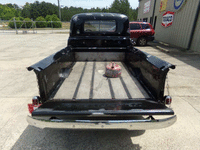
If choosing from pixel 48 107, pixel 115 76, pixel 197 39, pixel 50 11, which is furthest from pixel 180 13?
pixel 50 11

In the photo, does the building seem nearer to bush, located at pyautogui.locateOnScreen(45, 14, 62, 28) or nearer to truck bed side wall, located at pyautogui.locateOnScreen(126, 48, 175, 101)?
truck bed side wall, located at pyautogui.locateOnScreen(126, 48, 175, 101)

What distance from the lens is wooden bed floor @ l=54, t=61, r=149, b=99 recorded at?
2.20 m

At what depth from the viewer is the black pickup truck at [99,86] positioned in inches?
61.9

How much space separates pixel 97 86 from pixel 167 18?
12.3 metres

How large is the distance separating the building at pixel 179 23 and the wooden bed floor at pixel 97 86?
8.11m

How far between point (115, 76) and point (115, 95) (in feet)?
2.71

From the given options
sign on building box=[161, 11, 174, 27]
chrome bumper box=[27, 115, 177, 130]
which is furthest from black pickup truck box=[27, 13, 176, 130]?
sign on building box=[161, 11, 174, 27]

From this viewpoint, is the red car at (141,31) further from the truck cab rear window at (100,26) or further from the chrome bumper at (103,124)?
the chrome bumper at (103,124)

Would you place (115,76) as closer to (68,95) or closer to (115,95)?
(115,95)

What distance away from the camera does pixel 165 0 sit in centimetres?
1209

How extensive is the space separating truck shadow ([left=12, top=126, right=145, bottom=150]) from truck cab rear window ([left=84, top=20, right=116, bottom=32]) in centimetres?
306

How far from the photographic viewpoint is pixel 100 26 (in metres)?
4.13

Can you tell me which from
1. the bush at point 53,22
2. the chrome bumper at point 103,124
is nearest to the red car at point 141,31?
the chrome bumper at point 103,124

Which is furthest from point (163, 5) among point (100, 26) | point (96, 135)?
point (96, 135)
